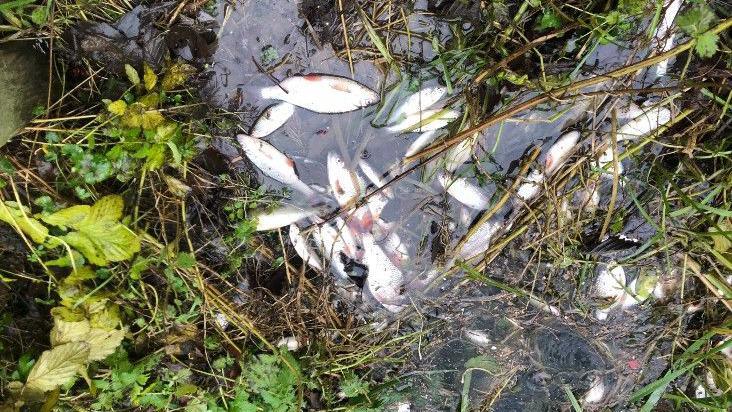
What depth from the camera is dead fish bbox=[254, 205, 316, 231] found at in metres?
2.20

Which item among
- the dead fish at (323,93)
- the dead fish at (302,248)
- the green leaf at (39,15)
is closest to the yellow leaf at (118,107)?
the green leaf at (39,15)

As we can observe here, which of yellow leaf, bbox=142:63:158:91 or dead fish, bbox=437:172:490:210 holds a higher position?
yellow leaf, bbox=142:63:158:91

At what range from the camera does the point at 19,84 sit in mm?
1941

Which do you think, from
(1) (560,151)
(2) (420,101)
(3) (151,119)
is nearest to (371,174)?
(2) (420,101)

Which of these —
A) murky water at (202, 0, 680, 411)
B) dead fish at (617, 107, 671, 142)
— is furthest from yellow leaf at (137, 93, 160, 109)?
dead fish at (617, 107, 671, 142)

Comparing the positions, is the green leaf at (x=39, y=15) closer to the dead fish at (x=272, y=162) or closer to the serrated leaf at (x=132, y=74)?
the serrated leaf at (x=132, y=74)

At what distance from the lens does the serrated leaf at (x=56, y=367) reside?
2.02 meters

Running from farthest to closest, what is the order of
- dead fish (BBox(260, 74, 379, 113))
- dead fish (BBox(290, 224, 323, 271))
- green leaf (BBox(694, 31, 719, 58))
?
dead fish (BBox(290, 224, 323, 271)) < dead fish (BBox(260, 74, 379, 113)) < green leaf (BBox(694, 31, 719, 58))

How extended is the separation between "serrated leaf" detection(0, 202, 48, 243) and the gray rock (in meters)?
0.27

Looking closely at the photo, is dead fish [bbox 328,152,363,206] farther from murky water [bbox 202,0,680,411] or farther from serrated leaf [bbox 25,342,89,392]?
serrated leaf [bbox 25,342,89,392]

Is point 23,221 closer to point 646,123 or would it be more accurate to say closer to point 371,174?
point 371,174

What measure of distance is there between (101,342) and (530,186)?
198cm

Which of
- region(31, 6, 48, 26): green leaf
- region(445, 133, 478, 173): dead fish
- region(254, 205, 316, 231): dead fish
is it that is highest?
region(31, 6, 48, 26): green leaf

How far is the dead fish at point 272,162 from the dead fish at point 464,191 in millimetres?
602
